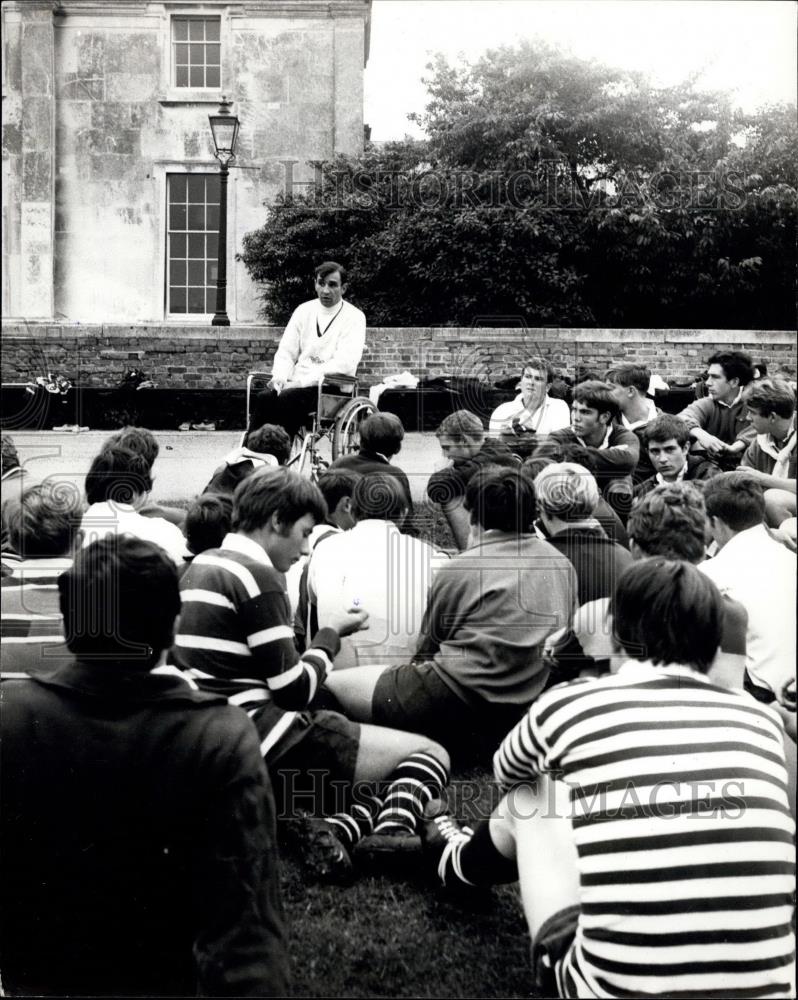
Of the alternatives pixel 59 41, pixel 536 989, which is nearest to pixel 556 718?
pixel 536 989

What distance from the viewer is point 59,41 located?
15.0ft

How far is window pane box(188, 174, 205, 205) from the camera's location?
5293 millimetres

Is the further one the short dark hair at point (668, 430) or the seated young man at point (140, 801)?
the short dark hair at point (668, 430)

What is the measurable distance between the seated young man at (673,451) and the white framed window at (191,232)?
2531 mm

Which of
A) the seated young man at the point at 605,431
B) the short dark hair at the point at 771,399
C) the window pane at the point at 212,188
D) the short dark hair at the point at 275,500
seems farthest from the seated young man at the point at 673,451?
the window pane at the point at 212,188

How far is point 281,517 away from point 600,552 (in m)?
1.27

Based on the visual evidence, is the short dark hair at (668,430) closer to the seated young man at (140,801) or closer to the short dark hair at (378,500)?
the short dark hair at (378,500)

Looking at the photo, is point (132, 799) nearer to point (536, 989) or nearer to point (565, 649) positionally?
point (536, 989)

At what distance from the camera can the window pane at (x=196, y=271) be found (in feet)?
20.1

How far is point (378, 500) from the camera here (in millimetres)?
4086

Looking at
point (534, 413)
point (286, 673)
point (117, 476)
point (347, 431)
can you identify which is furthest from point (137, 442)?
point (534, 413)

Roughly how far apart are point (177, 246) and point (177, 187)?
31 centimetres

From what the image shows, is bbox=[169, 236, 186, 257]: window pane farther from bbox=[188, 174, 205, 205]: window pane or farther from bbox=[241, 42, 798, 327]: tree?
bbox=[241, 42, 798, 327]: tree

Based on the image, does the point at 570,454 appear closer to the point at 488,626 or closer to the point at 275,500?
the point at 488,626
